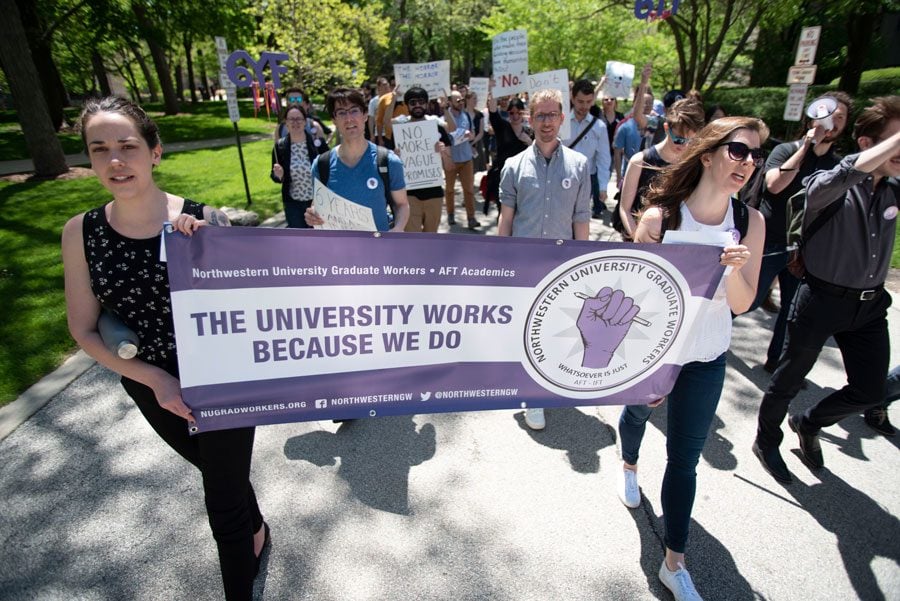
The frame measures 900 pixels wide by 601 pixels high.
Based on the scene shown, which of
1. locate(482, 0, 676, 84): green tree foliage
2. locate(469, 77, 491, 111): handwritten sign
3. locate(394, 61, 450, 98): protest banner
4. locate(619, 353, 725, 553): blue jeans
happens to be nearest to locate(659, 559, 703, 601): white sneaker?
locate(619, 353, 725, 553): blue jeans

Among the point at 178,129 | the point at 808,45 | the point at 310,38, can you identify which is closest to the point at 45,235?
the point at 808,45

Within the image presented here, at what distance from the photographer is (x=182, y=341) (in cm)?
184

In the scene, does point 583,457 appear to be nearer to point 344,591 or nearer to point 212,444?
point 344,591

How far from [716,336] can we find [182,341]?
222cm

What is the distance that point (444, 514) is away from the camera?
9.32 ft

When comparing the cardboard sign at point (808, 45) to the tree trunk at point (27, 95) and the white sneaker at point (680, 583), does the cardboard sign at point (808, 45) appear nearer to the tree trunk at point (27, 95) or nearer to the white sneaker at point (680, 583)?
the white sneaker at point (680, 583)

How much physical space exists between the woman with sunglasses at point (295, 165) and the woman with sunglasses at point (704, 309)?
3.63 meters

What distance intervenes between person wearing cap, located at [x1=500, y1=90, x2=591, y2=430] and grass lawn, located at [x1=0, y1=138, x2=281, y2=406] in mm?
4019

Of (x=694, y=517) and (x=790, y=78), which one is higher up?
(x=790, y=78)

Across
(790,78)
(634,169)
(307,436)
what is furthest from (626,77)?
(307,436)

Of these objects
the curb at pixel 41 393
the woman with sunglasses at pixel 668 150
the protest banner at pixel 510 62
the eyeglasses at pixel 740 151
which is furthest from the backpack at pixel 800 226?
the curb at pixel 41 393

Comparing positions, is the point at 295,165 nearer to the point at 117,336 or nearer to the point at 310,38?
the point at 117,336

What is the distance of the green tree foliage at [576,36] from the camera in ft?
72.6

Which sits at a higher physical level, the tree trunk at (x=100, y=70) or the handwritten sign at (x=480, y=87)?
the tree trunk at (x=100, y=70)
